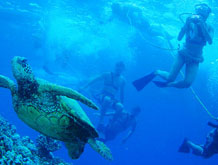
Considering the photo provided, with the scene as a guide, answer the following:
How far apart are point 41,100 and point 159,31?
53.2 ft

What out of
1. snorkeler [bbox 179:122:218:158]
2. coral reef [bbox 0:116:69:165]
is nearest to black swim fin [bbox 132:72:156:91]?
snorkeler [bbox 179:122:218:158]

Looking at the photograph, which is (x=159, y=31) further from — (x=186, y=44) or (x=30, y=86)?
(x=30, y=86)

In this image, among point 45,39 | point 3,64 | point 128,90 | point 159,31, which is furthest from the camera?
point 3,64

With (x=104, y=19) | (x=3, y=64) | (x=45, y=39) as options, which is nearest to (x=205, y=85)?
(x=104, y=19)

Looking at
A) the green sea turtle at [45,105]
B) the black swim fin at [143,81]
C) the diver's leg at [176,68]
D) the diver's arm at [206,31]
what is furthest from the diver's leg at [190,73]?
the green sea turtle at [45,105]

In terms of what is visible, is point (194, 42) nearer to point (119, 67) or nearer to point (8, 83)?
point (119, 67)

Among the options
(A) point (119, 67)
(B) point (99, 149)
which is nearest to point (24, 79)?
(B) point (99, 149)

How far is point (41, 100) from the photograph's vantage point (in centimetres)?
280

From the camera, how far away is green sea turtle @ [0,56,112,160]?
8.87ft

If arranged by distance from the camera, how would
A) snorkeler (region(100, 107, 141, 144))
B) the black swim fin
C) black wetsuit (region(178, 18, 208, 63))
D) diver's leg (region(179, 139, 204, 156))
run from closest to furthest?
black wetsuit (region(178, 18, 208, 63)) → diver's leg (region(179, 139, 204, 156)) → the black swim fin → snorkeler (region(100, 107, 141, 144))

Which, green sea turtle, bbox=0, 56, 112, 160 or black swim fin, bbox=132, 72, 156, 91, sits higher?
green sea turtle, bbox=0, 56, 112, 160

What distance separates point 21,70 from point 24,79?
14 centimetres

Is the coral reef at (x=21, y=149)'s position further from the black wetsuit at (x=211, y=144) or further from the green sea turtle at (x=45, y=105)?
the black wetsuit at (x=211, y=144)

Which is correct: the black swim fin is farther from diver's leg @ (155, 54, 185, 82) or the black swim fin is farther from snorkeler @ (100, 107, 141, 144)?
snorkeler @ (100, 107, 141, 144)
